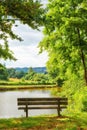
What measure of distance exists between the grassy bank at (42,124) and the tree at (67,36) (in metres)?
13.3

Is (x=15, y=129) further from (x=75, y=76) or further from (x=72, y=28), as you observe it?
(x=75, y=76)

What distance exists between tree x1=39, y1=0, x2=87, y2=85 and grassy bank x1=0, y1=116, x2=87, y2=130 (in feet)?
43.5

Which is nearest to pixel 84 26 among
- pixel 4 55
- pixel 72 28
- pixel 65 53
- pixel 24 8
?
pixel 72 28

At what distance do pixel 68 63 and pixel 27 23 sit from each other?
1428cm

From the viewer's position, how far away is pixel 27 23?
19844mm

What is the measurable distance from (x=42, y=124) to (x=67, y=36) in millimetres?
15412

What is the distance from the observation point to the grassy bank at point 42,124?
1703 cm

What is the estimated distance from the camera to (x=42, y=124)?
1781 cm

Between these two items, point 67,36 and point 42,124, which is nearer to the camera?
point 42,124

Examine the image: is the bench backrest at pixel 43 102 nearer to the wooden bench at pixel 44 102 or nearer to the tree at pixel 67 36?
the wooden bench at pixel 44 102

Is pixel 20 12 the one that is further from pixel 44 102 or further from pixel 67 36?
pixel 67 36

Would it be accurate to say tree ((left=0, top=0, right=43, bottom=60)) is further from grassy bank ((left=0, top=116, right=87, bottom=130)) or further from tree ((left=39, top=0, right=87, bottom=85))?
tree ((left=39, top=0, right=87, bottom=85))

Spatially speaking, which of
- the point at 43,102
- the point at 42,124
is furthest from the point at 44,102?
the point at 42,124

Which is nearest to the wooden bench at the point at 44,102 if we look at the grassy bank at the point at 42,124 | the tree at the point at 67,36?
the grassy bank at the point at 42,124
